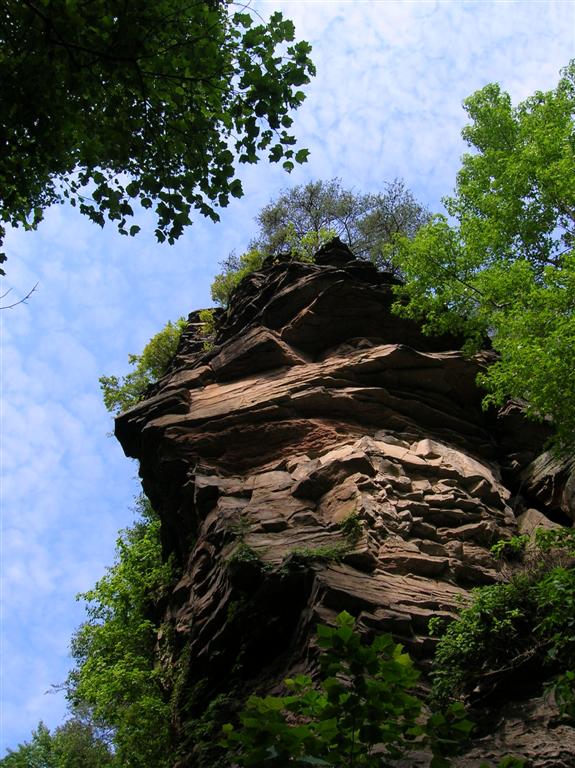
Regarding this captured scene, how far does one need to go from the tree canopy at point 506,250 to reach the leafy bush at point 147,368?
1181cm

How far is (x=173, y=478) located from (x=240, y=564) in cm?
510

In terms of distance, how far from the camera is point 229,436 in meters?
16.3

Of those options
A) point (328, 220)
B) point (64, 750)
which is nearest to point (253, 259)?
point (328, 220)

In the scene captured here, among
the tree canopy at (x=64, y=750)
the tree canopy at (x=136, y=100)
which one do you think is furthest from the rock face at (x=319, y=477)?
the tree canopy at (x=64, y=750)

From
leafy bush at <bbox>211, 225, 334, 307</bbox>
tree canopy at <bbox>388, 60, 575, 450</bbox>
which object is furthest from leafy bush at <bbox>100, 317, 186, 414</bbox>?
tree canopy at <bbox>388, 60, 575, 450</bbox>

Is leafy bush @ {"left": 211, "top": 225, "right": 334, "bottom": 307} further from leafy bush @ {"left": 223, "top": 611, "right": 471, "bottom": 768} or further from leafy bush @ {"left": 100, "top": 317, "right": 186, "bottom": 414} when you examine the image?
leafy bush @ {"left": 223, "top": 611, "right": 471, "bottom": 768}

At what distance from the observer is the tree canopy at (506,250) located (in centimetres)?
1483

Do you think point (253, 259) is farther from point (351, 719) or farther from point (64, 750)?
point (351, 719)

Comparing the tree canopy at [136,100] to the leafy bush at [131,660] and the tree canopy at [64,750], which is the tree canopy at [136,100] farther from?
the tree canopy at [64,750]

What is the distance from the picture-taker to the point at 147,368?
28312 millimetres

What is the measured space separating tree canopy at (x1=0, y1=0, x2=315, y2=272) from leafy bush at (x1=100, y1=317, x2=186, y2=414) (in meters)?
18.3

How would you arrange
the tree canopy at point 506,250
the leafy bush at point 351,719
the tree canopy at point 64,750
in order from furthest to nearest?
the tree canopy at point 64,750 → the tree canopy at point 506,250 → the leafy bush at point 351,719

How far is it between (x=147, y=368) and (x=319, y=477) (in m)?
15.8

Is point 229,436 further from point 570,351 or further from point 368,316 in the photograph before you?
point 570,351
